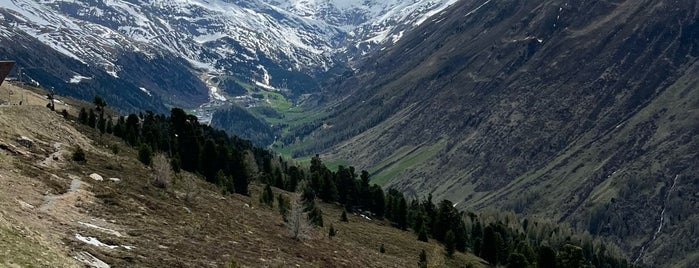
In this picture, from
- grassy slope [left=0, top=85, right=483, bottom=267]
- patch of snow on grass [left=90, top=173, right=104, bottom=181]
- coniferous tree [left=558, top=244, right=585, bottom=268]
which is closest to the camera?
grassy slope [left=0, top=85, right=483, bottom=267]

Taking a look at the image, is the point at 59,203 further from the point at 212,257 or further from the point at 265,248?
the point at 265,248

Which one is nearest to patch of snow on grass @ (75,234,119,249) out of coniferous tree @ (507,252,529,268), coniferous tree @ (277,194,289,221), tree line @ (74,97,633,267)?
coniferous tree @ (277,194,289,221)

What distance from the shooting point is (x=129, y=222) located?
41.8 m

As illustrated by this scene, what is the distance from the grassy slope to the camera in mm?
33688

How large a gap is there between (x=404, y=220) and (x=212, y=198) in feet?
241

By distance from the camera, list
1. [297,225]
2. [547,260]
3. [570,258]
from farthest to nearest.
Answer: [547,260] < [570,258] < [297,225]

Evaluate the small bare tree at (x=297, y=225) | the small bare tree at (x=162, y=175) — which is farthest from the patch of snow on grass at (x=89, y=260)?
the small bare tree at (x=297, y=225)

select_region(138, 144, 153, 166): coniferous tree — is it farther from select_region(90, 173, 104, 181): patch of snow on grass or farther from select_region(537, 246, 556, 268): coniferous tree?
select_region(537, 246, 556, 268): coniferous tree

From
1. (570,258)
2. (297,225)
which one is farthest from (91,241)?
(570,258)

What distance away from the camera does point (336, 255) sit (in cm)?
5725

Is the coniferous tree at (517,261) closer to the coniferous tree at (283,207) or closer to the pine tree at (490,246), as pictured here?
the pine tree at (490,246)

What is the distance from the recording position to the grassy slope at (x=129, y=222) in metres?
33.7

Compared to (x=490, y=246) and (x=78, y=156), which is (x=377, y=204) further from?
(x=78, y=156)

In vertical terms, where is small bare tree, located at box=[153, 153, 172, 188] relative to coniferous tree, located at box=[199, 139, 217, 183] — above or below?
above
